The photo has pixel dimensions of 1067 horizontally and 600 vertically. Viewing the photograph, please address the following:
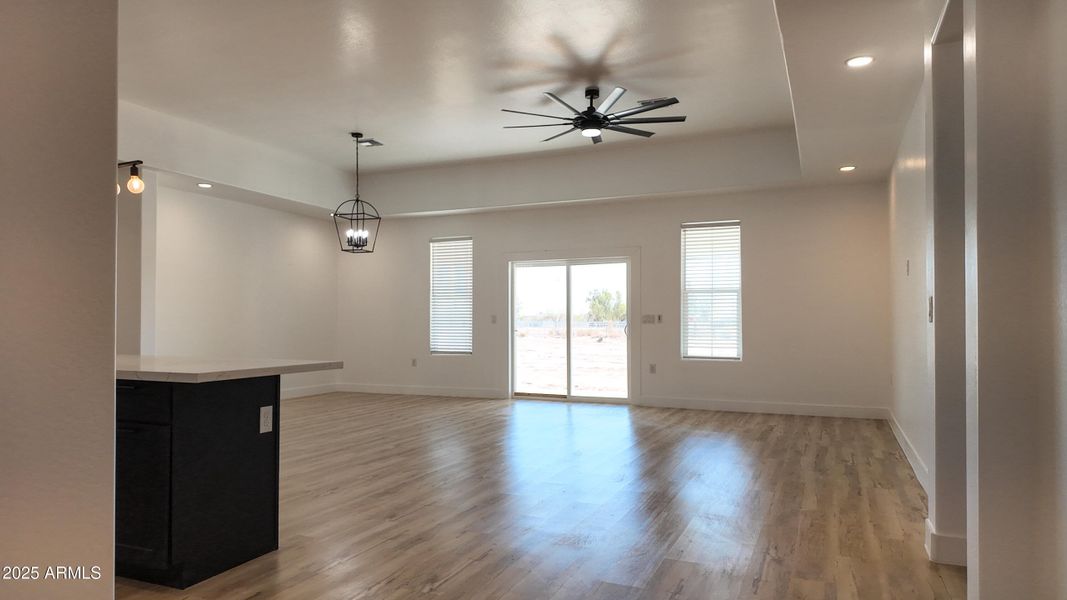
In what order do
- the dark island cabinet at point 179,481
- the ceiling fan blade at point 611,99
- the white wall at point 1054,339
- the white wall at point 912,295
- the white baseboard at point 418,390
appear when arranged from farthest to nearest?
the white baseboard at point 418,390
the ceiling fan blade at point 611,99
the white wall at point 912,295
the dark island cabinet at point 179,481
the white wall at point 1054,339

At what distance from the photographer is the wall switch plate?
10.5 feet

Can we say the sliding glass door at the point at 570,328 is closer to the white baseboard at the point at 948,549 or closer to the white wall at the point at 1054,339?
the white baseboard at the point at 948,549

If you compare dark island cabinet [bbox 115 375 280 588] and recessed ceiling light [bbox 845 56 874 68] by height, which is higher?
recessed ceiling light [bbox 845 56 874 68]

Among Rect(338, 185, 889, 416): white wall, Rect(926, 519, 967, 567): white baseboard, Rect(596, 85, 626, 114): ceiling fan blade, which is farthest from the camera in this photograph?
Rect(338, 185, 889, 416): white wall

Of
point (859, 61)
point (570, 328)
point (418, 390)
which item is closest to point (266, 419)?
point (859, 61)

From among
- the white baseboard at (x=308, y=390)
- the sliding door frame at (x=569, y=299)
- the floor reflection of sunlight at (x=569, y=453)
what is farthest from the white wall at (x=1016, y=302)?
the white baseboard at (x=308, y=390)

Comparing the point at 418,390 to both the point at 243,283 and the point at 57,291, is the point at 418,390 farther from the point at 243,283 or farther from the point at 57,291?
the point at 57,291

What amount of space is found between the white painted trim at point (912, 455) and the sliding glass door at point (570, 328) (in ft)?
11.0

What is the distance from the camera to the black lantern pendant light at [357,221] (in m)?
8.20

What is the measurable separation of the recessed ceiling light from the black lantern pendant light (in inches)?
213

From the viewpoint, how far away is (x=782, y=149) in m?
7.51

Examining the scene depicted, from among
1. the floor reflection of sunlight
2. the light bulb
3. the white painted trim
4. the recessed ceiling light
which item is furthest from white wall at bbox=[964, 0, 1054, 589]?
the light bulb

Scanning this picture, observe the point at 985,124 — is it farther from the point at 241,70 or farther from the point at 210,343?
the point at 210,343

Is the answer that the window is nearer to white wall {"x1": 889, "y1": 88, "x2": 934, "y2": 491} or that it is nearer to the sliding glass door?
the sliding glass door
